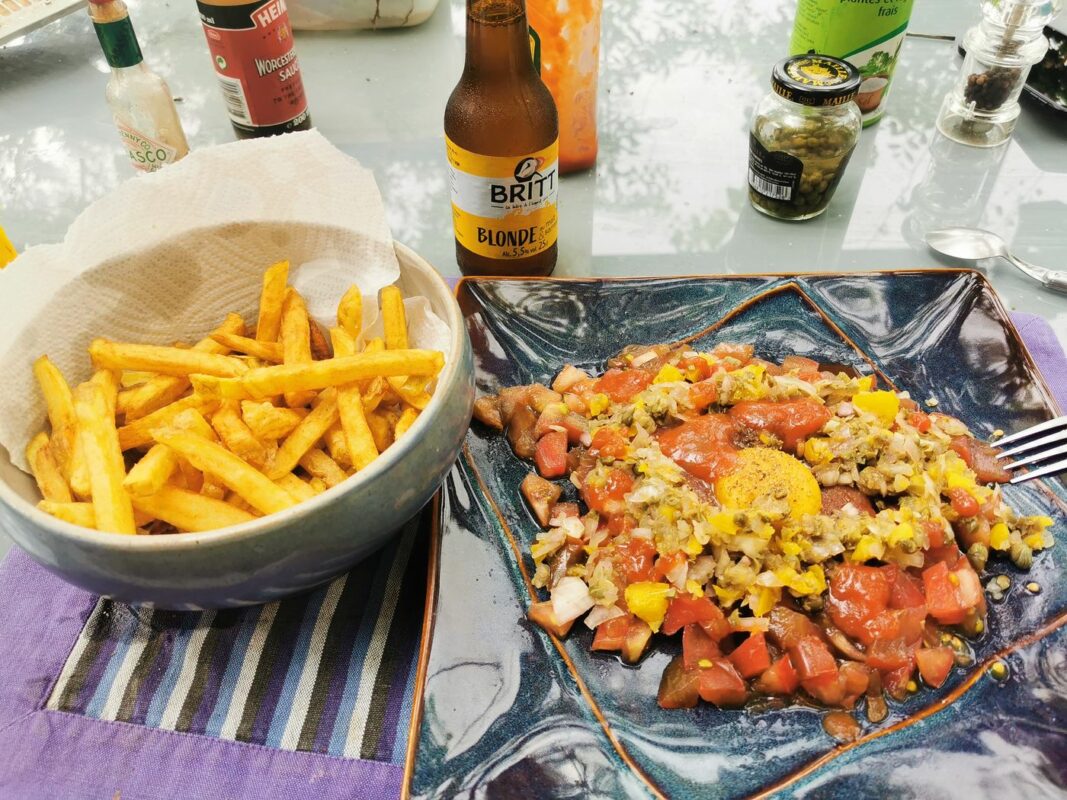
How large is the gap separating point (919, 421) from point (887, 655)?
0.57m

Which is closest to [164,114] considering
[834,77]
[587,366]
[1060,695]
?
[587,366]

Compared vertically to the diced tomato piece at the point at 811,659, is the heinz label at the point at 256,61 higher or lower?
higher

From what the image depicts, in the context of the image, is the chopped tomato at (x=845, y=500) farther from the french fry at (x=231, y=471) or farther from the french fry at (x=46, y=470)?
the french fry at (x=46, y=470)

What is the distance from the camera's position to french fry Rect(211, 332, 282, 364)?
1.68 meters

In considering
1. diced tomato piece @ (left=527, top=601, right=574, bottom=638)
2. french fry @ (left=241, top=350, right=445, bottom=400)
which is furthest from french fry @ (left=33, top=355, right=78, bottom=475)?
diced tomato piece @ (left=527, top=601, right=574, bottom=638)

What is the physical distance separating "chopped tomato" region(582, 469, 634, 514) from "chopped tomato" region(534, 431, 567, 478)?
9 cm

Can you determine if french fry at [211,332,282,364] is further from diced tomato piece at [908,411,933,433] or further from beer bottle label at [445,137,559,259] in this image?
diced tomato piece at [908,411,933,433]

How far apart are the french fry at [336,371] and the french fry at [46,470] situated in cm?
35

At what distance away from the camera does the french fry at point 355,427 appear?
1447 millimetres

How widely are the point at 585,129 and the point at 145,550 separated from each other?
2.04 m

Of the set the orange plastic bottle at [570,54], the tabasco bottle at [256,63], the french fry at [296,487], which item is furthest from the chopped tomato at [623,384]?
the tabasco bottle at [256,63]

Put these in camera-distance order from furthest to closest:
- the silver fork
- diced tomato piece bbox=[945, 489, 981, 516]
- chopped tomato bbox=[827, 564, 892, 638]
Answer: the silver fork < diced tomato piece bbox=[945, 489, 981, 516] < chopped tomato bbox=[827, 564, 892, 638]

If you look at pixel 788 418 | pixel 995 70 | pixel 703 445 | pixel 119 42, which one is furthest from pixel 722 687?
pixel 995 70

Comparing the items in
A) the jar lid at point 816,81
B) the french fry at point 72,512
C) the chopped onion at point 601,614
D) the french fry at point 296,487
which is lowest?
the chopped onion at point 601,614
